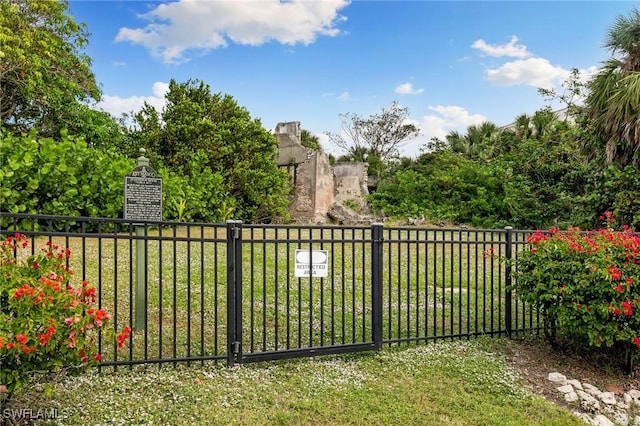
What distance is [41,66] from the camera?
47.2 feet

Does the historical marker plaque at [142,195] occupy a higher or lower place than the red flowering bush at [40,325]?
higher

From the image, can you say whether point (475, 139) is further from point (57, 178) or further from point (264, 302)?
point (264, 302)

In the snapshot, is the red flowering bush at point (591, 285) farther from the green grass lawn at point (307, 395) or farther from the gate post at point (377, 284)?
the gate post at point (377, 284)

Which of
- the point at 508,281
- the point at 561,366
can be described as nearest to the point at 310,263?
the point at 508,281

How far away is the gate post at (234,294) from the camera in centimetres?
391

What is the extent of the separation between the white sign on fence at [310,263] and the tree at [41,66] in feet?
39.9

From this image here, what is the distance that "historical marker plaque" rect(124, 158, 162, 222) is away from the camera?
181 inches

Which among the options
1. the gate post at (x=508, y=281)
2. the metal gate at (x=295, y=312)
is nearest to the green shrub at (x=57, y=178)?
the metal gate at (x=295, y=312)

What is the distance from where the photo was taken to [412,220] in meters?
17.6

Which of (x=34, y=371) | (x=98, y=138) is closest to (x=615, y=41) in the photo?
(x=34, y=371)

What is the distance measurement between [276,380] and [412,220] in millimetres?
14375

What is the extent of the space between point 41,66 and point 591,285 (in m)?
15.9

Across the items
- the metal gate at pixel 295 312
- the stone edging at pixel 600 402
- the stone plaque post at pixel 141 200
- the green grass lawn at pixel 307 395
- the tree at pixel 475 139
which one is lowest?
the stone edging at pixel 600 402

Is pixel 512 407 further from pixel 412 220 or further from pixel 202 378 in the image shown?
pixel 412 220
